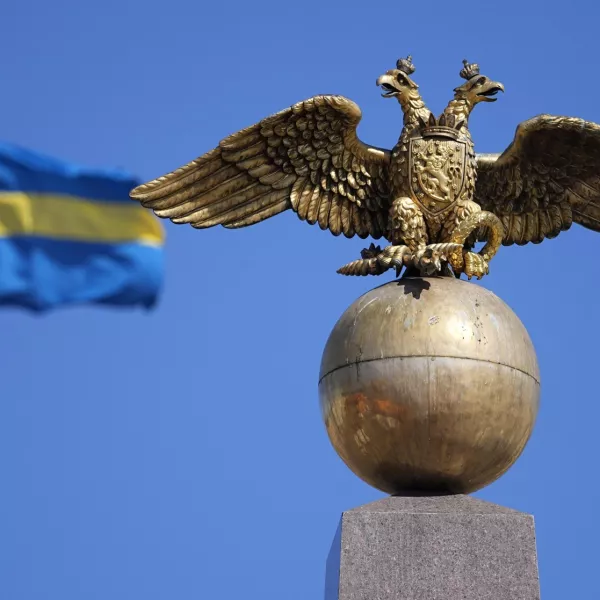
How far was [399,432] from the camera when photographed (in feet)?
36.2

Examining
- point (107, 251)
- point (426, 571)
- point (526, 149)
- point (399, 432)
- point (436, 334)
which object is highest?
point (526, 149)

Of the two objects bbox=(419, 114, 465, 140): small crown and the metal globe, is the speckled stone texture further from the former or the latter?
bbox=(419, 114, 465, 140): small crown

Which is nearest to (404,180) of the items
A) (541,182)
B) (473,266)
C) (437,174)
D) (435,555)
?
(437,174)

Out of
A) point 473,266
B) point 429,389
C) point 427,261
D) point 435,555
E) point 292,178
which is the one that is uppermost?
point 292,178

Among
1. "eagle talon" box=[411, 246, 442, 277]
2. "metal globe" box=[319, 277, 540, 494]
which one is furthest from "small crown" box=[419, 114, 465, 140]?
"metal globe" box=[319, 277, 540, 494]

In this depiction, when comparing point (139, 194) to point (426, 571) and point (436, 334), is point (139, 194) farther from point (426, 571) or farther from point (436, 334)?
point (426, 571)

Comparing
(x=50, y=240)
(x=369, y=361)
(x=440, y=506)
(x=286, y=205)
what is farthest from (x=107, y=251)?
(x=440, y=506)

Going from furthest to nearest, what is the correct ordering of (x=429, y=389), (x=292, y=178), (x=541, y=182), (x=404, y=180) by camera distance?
(x=541, y=182) < (x=292, y=178) < (x=404, y=180) < (x=429, y=389)

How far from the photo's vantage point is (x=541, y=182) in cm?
1334

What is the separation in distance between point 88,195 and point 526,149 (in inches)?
147

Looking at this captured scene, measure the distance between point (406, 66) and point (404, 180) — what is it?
1.07 metres

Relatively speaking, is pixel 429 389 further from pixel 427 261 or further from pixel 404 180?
pixel 404 180

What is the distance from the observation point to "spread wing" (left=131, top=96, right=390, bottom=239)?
12.8 metres

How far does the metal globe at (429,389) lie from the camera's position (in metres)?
11.0
